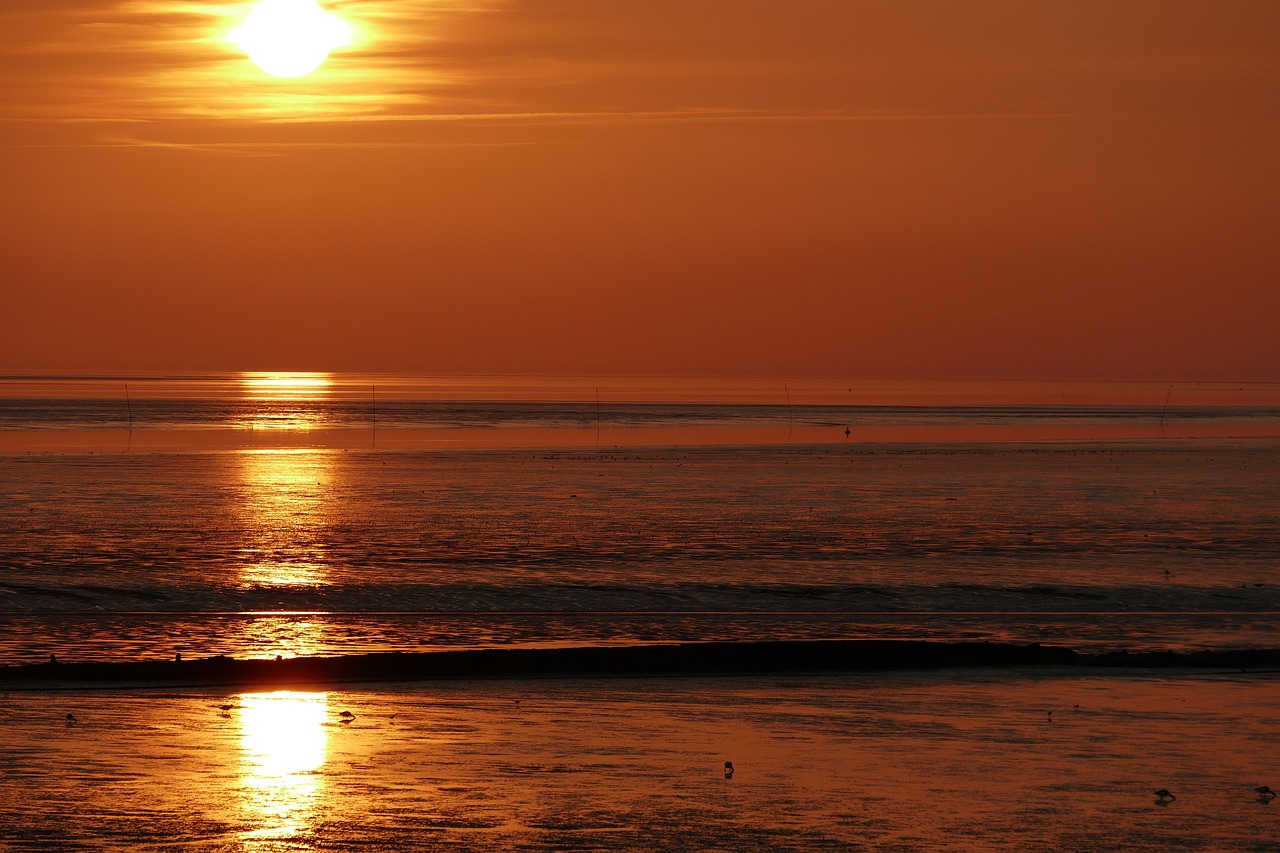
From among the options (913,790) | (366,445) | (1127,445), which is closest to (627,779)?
(913,790)

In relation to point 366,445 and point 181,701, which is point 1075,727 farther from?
point 366,445

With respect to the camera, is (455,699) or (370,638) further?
(370,638)

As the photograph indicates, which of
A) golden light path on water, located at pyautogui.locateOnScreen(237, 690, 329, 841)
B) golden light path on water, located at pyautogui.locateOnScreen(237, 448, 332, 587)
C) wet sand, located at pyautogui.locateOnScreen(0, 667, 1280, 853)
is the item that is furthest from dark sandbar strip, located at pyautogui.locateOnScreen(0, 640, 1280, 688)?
golden light path on water, located at pyautogui.locateOnScreen(237, 448, 332, 587)

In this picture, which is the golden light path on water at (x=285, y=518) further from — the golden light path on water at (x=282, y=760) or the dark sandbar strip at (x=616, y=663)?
the golden light path on water at (x=282, y=760)

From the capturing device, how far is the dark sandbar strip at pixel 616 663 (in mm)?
13609

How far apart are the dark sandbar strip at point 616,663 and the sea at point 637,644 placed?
35 centimetres

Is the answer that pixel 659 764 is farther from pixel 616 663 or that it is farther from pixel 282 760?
pixel 616 663

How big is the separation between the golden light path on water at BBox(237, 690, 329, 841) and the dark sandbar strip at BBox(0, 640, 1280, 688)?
774 millimetres

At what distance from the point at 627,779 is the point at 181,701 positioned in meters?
4.39

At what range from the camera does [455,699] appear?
13.0 meters

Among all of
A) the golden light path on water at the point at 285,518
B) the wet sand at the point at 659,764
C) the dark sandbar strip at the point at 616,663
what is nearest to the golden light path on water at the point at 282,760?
the wet sand at the point at 659,764

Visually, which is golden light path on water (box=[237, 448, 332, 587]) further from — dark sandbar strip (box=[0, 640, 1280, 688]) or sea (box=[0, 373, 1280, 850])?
dark sandbar strip (box=[0, 640, 1280, 688])

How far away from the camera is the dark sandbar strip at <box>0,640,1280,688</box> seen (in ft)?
44.7

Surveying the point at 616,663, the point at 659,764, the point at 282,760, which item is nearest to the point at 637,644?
the point at 616,663
